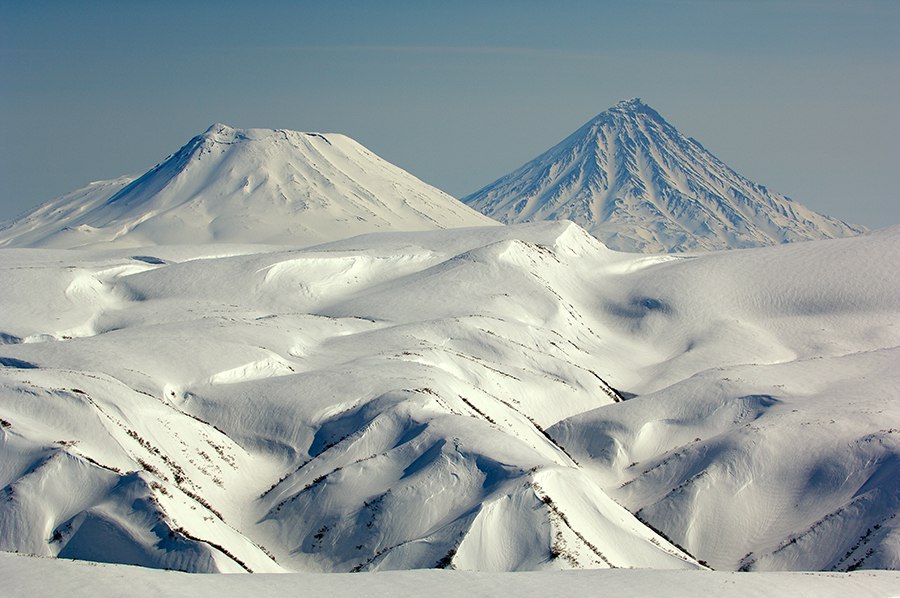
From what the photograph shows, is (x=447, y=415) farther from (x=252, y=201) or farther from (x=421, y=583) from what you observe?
(x=252, y=201)

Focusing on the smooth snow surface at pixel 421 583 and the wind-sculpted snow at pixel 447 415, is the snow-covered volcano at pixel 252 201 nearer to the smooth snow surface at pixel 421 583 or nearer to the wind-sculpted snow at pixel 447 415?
the wind-sculpted snow at pixel 447 415

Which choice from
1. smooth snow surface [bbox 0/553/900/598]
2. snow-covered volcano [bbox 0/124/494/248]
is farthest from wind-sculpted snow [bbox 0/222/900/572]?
snow-covered volcano [bbox 0/124/494/248]

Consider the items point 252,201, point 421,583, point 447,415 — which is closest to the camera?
point 421,583

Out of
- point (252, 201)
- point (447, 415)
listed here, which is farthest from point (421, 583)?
point (252, 201)

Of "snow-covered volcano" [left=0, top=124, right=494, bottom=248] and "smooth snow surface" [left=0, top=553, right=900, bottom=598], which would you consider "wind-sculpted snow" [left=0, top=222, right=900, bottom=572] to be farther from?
"snow-covered volcano" [left=0, top=124, right=494, bottom=248]

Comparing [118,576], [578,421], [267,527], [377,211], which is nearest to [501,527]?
[267,527]

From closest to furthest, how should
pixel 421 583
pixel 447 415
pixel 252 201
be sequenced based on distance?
pixel 421 583 → pixel 447 415 → pixel 252 201
